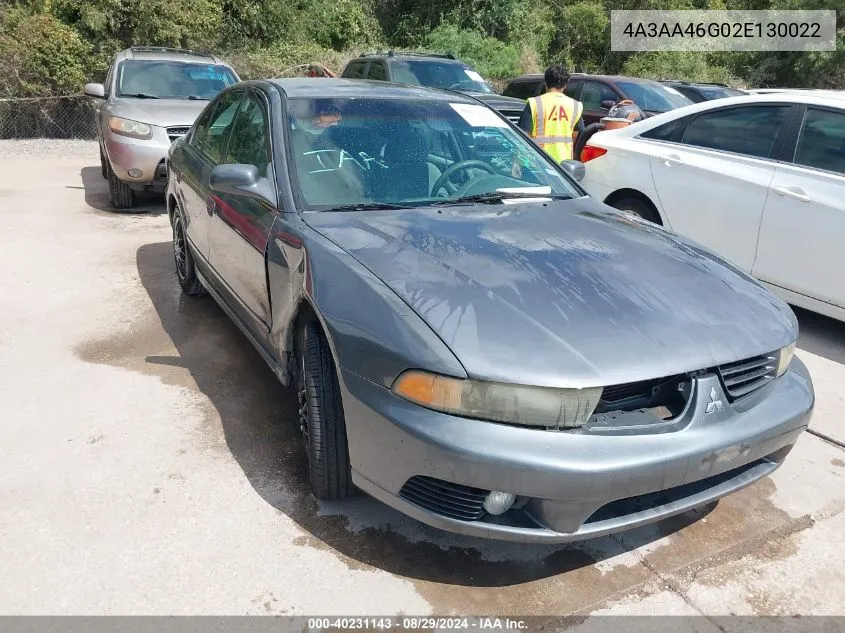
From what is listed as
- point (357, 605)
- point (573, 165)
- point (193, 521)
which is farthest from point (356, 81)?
point (357, 605)

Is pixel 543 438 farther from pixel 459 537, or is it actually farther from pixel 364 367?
pixel 459 537

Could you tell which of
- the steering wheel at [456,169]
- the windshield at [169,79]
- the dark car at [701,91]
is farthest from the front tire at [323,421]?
the dark car at [701,91]

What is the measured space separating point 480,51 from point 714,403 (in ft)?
63.3

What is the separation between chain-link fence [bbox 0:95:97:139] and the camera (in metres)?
12.7

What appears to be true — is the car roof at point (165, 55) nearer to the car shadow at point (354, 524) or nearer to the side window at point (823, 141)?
the car shadow at point (354, 524)

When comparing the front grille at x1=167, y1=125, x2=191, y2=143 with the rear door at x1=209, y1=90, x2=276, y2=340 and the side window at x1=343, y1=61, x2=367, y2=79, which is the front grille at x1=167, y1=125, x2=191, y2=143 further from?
the side window at x1=343, y1=61, x2=367, y2=79

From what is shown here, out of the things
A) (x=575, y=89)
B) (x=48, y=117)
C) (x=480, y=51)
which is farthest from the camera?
(x=480, y=51)

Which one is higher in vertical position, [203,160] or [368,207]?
[203,160]

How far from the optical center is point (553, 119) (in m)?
5.91

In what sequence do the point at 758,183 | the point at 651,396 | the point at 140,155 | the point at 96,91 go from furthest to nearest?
the point at 96,91 → the point at 140,155 → the point at 758,183 → the point at 651,396

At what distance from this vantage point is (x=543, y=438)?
6.95 feet

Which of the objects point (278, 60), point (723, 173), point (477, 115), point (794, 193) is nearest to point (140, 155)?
point (477, 115)

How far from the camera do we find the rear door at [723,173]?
489cm

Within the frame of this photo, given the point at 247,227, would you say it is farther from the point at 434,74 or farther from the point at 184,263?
the point at 434,74
